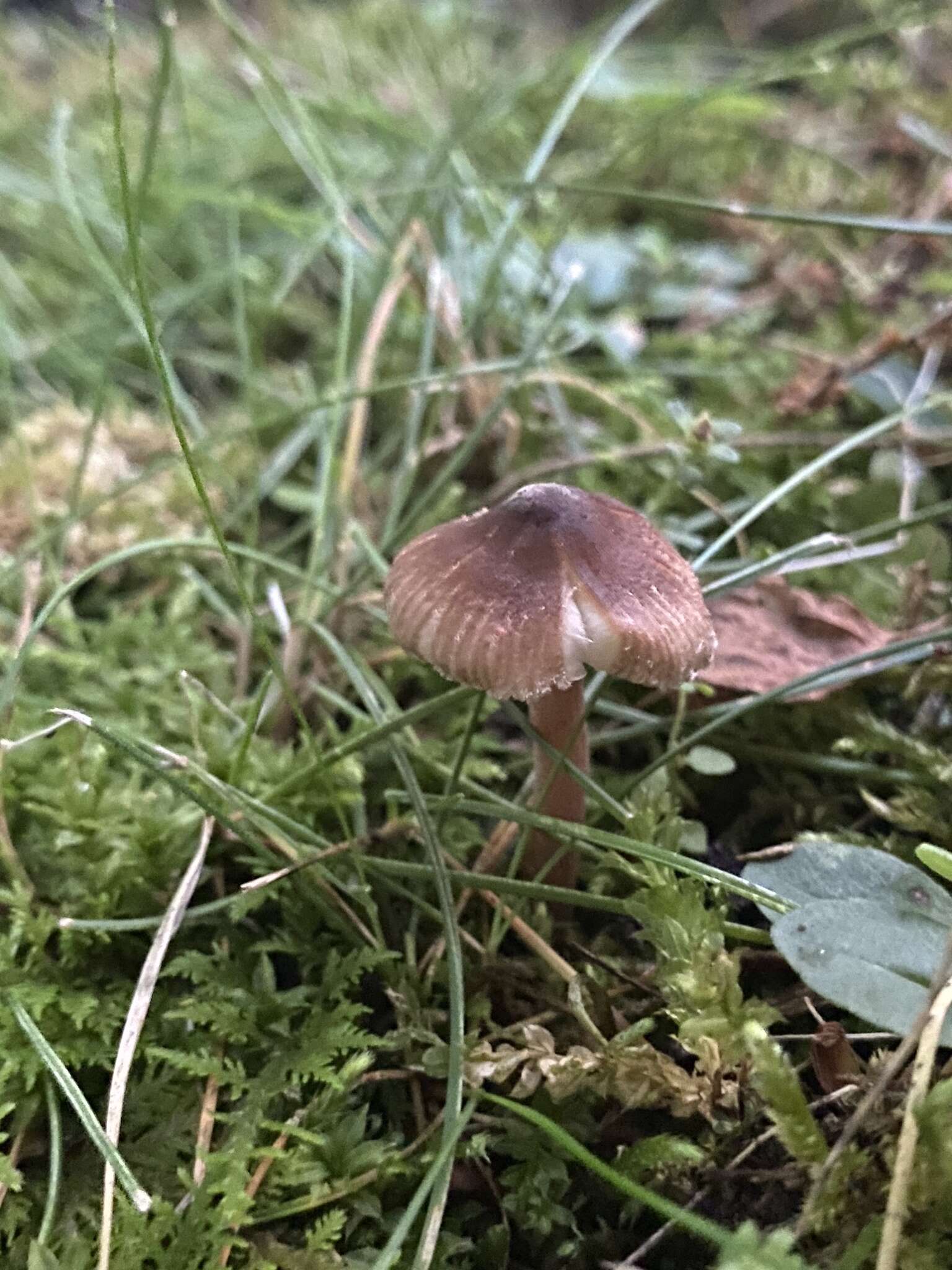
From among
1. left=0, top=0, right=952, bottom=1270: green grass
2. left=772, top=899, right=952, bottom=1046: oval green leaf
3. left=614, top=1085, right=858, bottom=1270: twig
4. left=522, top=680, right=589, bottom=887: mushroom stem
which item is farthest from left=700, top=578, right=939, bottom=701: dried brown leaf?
left=614, top=1085, right=858, bottom=1270: twig

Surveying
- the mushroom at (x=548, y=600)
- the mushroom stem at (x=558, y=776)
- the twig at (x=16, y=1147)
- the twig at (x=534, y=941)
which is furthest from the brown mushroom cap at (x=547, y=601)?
the twig at (x=16, y=1147)

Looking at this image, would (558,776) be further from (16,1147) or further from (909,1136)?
(16,1147)

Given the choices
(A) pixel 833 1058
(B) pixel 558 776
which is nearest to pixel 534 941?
(B) pixel 558 776

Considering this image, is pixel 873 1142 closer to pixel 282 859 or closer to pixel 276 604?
pixel 282 859

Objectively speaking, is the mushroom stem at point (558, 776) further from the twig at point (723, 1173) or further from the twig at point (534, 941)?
the twig at point (723, 1173)

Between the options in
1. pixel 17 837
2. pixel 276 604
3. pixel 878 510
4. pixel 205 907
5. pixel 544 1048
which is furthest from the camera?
pixel 878 510

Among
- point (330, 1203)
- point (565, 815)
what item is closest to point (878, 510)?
point (565, 815)

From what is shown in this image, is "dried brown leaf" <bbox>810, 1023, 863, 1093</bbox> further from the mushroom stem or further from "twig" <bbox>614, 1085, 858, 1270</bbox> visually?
the mushroom stem
